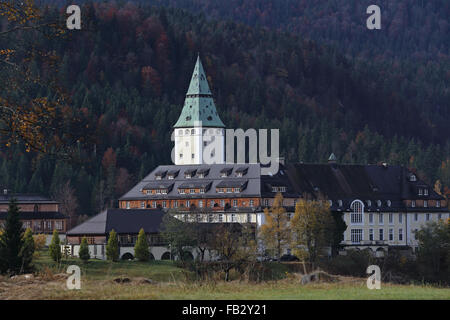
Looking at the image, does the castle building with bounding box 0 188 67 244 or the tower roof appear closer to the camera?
the castle building with bounding box 0 188 67 244

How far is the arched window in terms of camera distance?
136875 mm

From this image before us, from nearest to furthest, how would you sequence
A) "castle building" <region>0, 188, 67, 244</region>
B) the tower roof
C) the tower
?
1. "castle building" <region>0, 188, 67, 244</region>
2. the tower
3. the tower roof

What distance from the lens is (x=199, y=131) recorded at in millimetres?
176500

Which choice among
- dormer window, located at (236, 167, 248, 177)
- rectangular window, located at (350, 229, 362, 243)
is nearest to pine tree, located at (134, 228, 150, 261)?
dormer window, located at (236, 167, 248, 177)

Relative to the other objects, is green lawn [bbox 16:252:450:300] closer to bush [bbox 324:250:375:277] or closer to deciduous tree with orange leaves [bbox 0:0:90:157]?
deciduous tree with orange leaves [bbox 0:0:90:157]

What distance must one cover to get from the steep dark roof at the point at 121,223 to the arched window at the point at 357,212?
1049 inches

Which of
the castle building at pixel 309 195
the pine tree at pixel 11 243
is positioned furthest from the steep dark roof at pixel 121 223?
the pine tree at pixel 11 243

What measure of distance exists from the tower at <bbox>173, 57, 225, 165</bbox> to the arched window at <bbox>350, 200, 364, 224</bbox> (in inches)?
1528

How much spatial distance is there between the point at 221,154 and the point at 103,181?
18.5m

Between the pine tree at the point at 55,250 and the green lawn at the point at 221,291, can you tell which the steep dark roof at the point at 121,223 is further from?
the green lawn at the point at 221,291

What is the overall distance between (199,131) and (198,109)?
3.86 meters

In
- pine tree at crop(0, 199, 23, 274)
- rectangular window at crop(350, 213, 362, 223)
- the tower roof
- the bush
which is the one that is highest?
the tower roof

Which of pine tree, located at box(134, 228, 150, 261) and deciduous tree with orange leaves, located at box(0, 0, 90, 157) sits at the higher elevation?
deciduous tree with orange leaves, located at box(0, 0, 90, 157)
